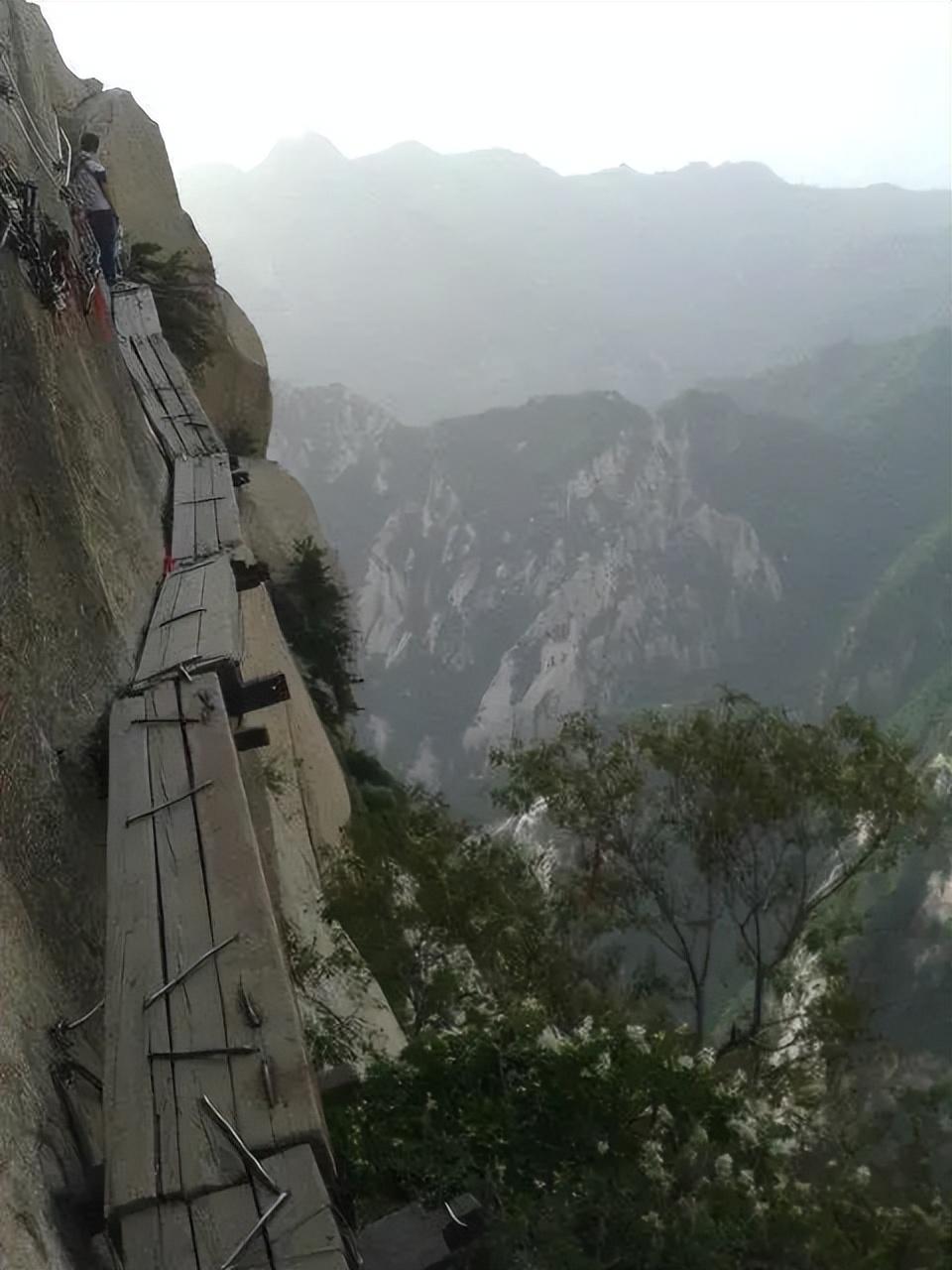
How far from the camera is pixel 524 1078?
566cm

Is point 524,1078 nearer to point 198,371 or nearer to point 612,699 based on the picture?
point 198,371

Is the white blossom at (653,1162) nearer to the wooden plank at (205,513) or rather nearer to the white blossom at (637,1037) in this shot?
the white blossom at (637,1037)

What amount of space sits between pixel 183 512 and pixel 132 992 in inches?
220

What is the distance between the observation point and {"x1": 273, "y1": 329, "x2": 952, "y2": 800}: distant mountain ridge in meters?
116

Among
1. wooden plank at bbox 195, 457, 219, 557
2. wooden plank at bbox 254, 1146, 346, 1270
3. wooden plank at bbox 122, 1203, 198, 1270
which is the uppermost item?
wooden plank at bbox 195, 457, 219, 557

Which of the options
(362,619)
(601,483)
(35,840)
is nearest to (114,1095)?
(35,840)

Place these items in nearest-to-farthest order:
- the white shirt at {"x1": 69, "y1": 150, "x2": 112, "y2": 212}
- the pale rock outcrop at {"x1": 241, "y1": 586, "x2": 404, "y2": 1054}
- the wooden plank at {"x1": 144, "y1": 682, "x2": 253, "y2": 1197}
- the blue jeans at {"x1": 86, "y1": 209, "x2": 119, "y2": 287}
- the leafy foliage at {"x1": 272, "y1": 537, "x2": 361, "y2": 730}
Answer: the wooden plank at {"x1": 144, "y1": 682, "x2": 253, "y2": 1197}, the pale rock outcrop at {"x1": 241, "y1": 586, "x2": 404, "y2": 1054}, the white shirt at {"x1": 69, "y1": 150, "x2": 112, "y2": 212}, the blue jeans at {"x1": 86, "y1": 209, "x2": 119, "y2": 287}, the leafy foliage at {"x1": 272, "y1": 537, "x2": 361, "y2": 730}

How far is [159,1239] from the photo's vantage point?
2.71 meters

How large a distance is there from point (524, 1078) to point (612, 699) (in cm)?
11305

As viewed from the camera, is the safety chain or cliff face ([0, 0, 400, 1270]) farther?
the safety chain

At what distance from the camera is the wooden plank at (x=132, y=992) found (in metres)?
2.87

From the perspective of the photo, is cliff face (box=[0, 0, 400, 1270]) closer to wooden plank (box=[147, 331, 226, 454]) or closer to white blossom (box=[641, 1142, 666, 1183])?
wooden plank (box=[147, 331, 226, 454])

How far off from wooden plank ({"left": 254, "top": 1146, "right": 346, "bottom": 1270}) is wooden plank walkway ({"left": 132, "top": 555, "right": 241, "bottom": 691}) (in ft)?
9.56

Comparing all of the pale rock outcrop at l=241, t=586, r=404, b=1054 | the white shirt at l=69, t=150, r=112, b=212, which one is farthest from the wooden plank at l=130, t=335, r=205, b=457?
the pale rock outcrop at l=241, t=586, r=404, b=1054
